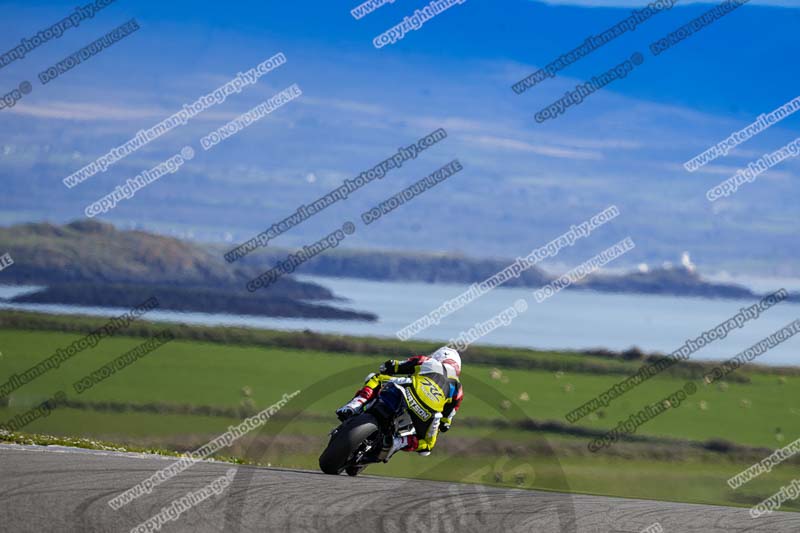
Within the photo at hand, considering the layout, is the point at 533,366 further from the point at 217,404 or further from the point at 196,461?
the point at 196,461

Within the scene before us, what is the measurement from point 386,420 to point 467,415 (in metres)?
39.7

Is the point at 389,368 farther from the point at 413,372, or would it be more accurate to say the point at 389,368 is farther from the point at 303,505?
the point at 303,505

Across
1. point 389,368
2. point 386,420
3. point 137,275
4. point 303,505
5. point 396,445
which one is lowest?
point 137,275

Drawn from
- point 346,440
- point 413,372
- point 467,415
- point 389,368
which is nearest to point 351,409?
point 346,440

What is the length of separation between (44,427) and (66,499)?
32.5 meters

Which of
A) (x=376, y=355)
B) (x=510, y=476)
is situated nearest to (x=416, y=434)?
(x=510, y=476)

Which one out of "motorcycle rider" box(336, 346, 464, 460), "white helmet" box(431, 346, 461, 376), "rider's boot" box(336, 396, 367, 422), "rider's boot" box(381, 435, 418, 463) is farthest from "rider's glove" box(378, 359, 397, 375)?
"rider's boot" box(381, 435, 418, 463)

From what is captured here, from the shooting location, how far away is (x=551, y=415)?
55.8 m

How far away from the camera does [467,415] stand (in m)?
53.8

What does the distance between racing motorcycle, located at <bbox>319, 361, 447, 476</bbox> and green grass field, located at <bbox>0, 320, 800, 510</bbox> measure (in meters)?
19.6

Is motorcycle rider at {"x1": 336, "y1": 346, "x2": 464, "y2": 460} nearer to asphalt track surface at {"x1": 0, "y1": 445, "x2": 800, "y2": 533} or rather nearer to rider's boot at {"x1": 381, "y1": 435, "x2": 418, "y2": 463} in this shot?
rider's boot at {"x1": 381, "y1": 435, "x2": 418, "y2": 463}

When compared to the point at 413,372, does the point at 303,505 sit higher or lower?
higher

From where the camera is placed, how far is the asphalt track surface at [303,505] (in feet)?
34.6

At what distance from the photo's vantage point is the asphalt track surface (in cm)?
1053
